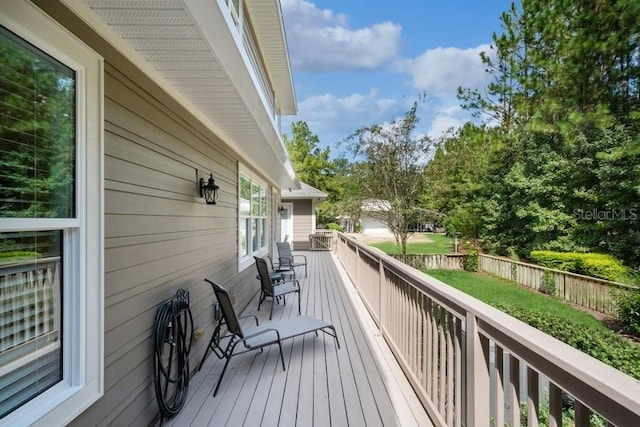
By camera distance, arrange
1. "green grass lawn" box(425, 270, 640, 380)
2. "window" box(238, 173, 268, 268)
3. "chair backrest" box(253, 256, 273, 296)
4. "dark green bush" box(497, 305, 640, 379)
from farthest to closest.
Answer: "window" box(238, 173, 268, 268) < "chair backrest" box(253, 256, 273, 296) < "green grass lawn" box(425, 270, 640, 380) < "dark green bush" box(497, 305, 640, 379)

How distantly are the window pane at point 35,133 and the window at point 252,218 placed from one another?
3.69 meters

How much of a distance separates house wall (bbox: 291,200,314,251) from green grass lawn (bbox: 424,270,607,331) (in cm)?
574

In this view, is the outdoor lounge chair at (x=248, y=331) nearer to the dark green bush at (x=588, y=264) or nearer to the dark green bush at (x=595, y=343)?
the dark green bush at (x=595, y=343)

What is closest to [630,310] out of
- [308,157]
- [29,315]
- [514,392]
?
[514,392]

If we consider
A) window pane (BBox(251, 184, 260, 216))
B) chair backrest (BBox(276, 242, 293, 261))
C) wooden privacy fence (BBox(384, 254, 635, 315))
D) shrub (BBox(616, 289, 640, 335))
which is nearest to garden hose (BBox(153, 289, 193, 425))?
window pane (BBox(251, 184, 260, 216))

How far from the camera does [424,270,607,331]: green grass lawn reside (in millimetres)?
7199

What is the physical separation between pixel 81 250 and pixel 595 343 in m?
5.58

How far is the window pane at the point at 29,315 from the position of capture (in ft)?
4.25

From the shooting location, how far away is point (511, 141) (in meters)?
14.3

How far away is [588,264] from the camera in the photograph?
953 centimetres

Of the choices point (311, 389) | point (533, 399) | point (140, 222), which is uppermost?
point (140, 222)

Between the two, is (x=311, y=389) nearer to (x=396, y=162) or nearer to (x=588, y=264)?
(x=396, y=162)

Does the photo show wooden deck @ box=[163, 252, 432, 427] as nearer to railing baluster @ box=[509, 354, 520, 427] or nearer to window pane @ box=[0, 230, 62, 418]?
railing baluster @ box=[509, 354, 520, 427]

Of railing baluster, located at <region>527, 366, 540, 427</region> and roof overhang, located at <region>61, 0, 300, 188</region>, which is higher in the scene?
roof overhang, located at <region>61, 0, 300, 188</region>
